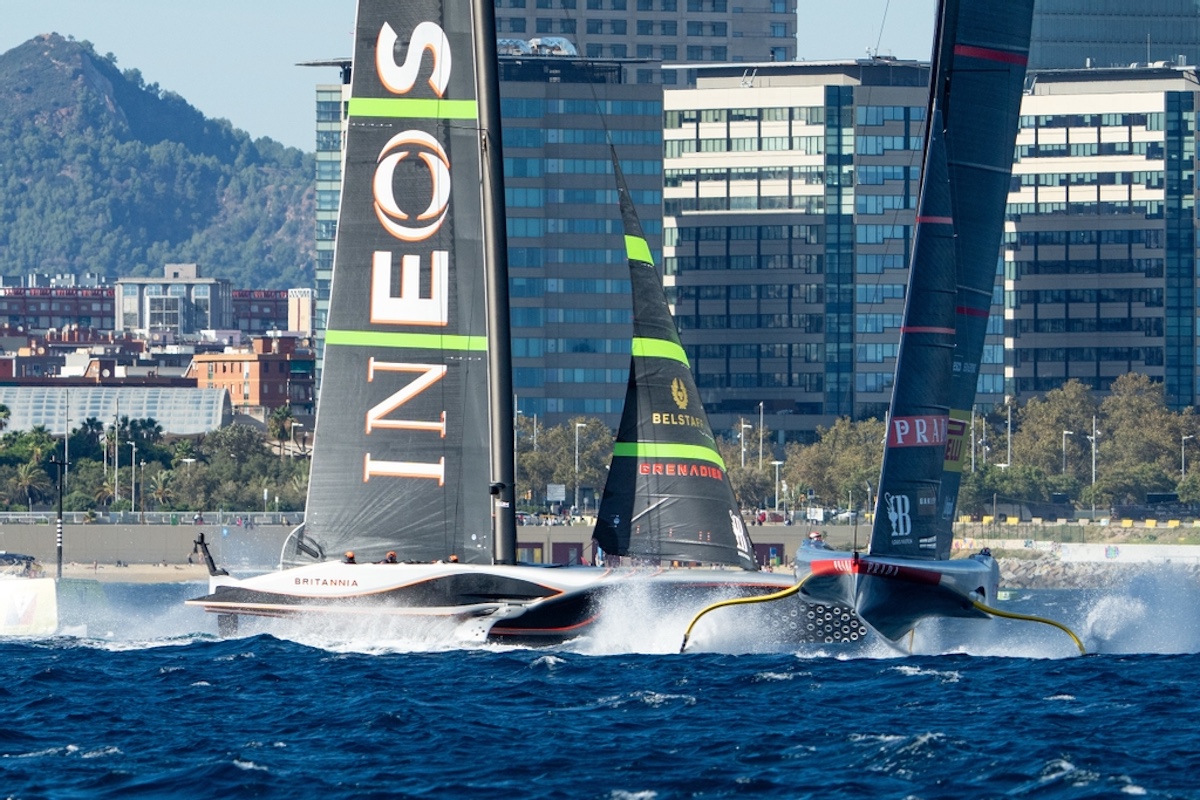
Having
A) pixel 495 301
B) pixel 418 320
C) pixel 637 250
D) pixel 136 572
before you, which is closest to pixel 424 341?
pixel 418 320

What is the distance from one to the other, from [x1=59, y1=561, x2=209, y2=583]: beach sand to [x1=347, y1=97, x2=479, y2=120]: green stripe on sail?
84354mm

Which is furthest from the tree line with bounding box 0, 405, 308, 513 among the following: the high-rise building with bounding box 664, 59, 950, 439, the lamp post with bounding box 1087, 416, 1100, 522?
the lamp post with bounding box 1087, 416, 1100, 522

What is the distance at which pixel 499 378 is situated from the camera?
4531 cm

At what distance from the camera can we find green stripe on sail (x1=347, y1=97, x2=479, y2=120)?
148 ft

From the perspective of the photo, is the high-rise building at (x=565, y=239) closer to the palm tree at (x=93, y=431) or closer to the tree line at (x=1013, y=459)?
the tree line at (x=1013, y=459)

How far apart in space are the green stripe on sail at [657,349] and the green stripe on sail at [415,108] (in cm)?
576

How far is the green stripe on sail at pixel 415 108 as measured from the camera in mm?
45156

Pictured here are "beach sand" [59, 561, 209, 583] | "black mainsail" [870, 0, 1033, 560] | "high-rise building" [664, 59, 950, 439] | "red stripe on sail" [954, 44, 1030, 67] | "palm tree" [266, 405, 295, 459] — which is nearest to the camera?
"black mainsail" [870, 0, 1033, 560]

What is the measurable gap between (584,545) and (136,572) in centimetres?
2600

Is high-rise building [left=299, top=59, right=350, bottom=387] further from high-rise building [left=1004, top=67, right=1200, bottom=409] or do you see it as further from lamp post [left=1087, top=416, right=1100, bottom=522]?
lamp post [left=1087, top=416, right=1100, bottom=522]

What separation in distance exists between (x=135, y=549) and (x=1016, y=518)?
2145 inches

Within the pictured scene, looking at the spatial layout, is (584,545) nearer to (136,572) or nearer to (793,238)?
(136,572)

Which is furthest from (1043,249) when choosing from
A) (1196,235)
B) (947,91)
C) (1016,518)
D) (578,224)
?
(947,91)

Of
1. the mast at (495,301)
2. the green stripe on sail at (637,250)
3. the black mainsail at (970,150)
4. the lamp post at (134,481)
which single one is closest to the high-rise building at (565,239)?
the lamp post at (134,481)
